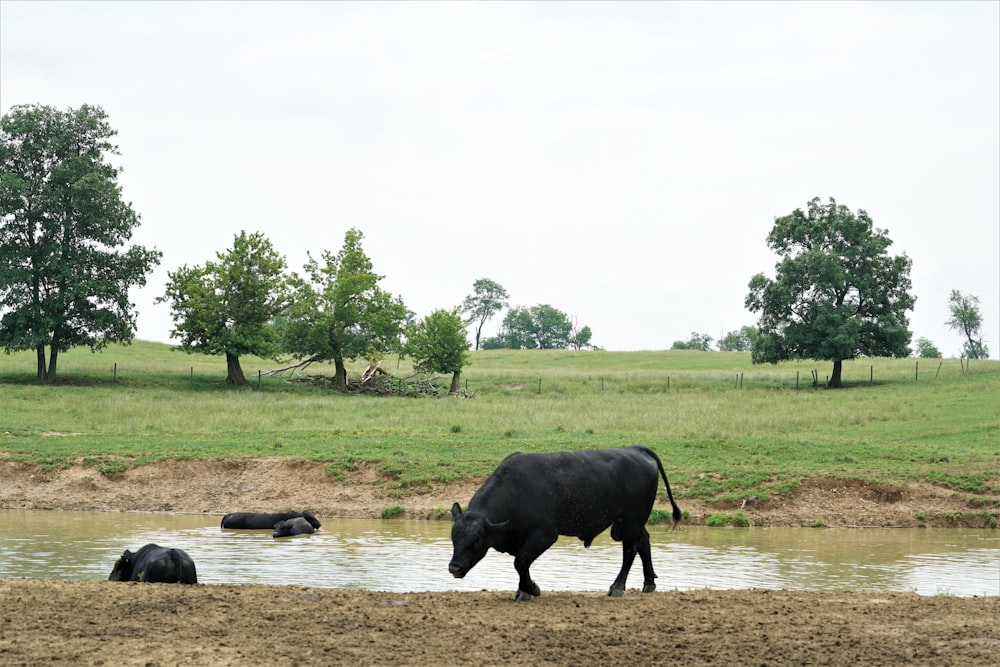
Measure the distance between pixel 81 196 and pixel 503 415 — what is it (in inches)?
1204

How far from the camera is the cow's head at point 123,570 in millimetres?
13219

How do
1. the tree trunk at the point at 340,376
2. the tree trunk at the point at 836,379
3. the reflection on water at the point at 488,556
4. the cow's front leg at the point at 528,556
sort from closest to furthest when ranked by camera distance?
the cow's front leg at the point at 528,556
the reflection on water at the point at 488,556
the tree trunk at the point at 836,379
the tree trunk at the point at 340,376

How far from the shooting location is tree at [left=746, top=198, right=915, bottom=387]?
199ft

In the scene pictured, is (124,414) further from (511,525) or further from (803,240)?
(803,240)

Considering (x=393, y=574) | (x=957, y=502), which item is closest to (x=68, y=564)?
(x=393, y=574)

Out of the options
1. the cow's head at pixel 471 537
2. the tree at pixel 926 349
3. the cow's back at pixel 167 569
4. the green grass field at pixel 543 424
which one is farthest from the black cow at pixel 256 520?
the tree at pixel 926 349

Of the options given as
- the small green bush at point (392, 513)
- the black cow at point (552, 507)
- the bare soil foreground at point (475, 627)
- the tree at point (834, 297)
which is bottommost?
the small green bush at point (392, 513)

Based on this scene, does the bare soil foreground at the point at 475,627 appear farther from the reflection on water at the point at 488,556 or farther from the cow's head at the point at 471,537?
the reflection on water at the point at 488,556

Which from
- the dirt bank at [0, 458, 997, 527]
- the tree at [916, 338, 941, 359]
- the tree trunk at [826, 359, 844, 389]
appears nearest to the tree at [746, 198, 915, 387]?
the tree trunk at [826, 359, 844, 389]

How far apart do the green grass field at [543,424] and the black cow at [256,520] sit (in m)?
3.89

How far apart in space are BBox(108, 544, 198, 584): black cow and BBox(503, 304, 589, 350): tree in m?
170

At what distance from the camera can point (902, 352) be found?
199 feet

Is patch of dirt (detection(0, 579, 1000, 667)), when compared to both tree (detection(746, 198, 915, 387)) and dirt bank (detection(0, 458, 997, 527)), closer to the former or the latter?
dirt bank (detection(0, 458, 997, 527))

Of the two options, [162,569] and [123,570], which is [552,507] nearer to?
[162,569]
